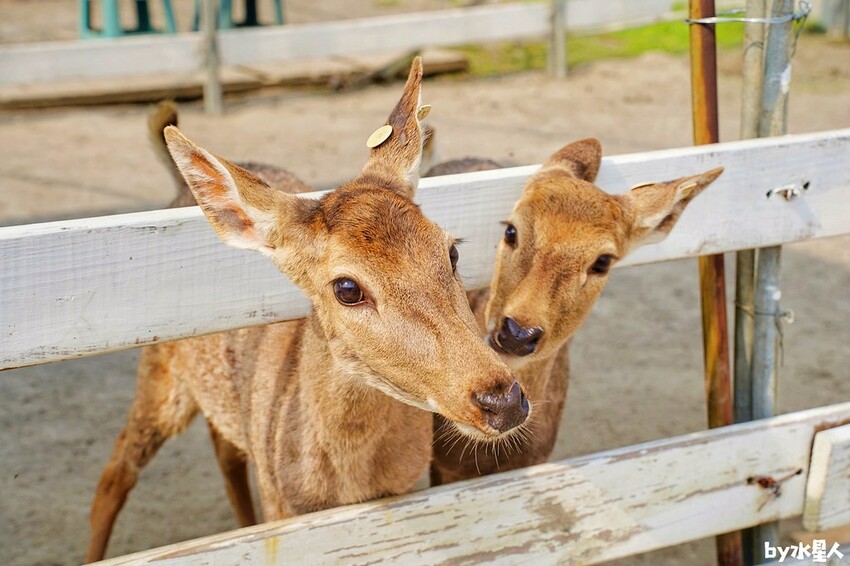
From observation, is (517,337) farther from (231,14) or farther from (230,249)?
(231,14)

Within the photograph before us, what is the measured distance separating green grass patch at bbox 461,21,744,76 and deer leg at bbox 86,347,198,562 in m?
7.70

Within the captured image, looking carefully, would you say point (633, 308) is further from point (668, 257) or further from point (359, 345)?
point (359, 345)

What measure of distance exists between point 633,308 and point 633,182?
3.13m

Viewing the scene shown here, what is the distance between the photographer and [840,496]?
142 inches

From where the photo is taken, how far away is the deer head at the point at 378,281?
2.60 m

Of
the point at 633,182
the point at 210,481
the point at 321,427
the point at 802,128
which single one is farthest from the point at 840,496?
the point at 802,128

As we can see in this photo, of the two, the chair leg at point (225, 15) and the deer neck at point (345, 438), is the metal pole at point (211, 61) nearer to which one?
the chair leg at point (225, 15)

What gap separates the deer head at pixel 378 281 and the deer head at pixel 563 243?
1.66 feet

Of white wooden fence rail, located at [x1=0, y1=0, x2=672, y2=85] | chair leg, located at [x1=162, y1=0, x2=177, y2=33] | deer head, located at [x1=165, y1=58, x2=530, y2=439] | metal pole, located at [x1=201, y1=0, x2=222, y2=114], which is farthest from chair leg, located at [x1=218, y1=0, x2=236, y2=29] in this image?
deer head, located at [x1=165, y1=58, x2=530, y2=439]

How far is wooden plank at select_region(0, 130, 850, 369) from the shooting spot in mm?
2734

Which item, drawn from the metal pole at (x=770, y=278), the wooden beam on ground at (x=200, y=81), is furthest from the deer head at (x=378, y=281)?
the wooden beam on ground at (x=200, y=81)

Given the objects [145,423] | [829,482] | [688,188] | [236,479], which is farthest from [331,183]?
[829,482]

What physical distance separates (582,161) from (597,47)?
903cm

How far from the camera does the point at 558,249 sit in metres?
3.40
